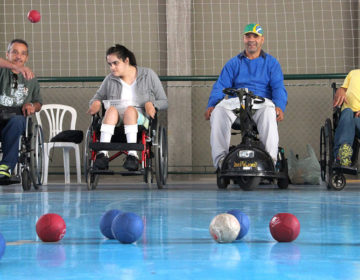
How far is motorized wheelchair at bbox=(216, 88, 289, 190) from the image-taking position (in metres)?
4.11

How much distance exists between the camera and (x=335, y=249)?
160 centimetres

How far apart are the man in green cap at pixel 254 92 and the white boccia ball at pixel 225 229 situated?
2.63 m

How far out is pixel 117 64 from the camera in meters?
4.60

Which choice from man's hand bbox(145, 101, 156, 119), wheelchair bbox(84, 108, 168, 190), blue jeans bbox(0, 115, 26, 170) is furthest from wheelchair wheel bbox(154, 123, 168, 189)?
blue jeans bbox(0, 115, 26, 170)

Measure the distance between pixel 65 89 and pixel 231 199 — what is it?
417 centimetres

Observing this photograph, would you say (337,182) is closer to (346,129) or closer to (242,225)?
(346,129)

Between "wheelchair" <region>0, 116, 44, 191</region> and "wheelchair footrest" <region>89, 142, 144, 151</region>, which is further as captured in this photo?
"wheelchair" <region>0, 116, 44, 191</region>

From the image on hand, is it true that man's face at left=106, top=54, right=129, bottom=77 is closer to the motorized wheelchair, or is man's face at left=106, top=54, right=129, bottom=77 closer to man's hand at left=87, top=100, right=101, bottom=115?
man's hand at left=87, top=100, right=101, bottom=115

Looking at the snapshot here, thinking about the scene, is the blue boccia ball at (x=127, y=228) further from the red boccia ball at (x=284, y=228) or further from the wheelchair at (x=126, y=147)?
the wheelchair at (x=126, y=147)

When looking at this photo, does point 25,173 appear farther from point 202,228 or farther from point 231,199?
point 202,228

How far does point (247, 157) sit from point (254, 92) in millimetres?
602

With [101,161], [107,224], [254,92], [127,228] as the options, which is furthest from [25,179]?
[127,228]

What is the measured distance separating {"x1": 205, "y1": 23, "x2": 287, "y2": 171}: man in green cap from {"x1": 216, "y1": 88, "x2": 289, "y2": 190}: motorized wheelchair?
0.06 metres

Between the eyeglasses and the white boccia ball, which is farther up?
the eyeglasses
